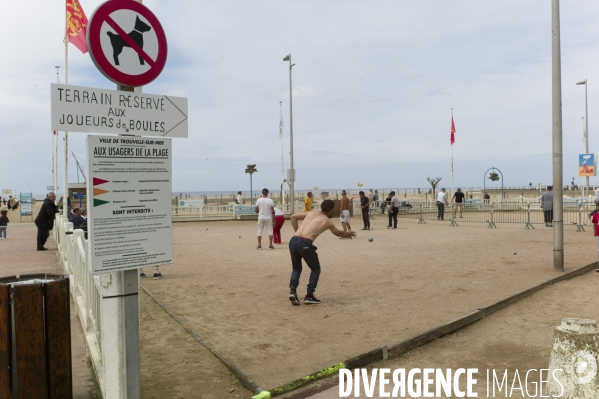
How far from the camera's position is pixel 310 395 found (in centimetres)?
453

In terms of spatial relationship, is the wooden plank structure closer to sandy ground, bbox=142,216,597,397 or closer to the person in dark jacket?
sandy ground, bbox=142,216,597,397

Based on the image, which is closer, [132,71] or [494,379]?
[132,71]

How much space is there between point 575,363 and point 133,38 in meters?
4.13

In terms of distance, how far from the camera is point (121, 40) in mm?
3578

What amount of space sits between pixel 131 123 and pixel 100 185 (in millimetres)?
509

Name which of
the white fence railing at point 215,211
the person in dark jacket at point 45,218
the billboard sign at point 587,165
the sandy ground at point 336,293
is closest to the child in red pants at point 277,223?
the sandy ground at point 336,293

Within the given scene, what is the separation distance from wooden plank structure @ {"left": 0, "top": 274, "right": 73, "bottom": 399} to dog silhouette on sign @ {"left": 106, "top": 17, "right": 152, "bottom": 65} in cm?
176

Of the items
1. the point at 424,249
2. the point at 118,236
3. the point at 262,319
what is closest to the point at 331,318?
the point at 262,319

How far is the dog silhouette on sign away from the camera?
355 cm

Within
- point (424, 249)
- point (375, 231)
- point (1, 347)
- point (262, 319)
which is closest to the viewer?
point (1, 347)

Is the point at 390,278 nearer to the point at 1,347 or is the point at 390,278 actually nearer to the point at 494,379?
the point at 494,379

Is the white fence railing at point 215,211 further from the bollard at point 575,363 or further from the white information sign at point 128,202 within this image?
the bollard at point 575,363

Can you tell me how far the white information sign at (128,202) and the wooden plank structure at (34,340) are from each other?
0.73m

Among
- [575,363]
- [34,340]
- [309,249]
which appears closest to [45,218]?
[309,249]
